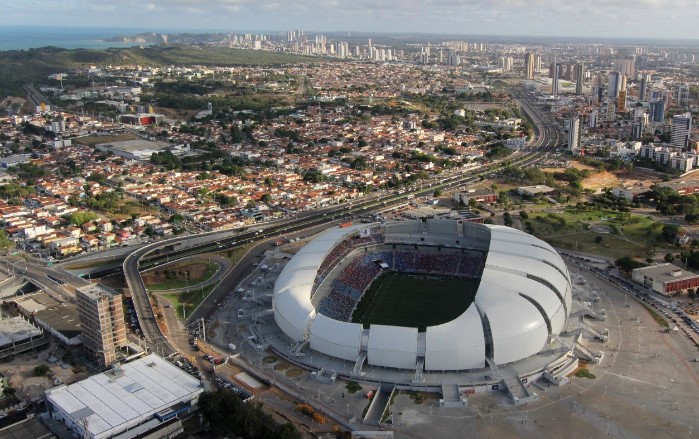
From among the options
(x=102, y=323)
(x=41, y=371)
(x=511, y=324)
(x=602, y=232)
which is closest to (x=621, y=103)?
(x=602, y=232)

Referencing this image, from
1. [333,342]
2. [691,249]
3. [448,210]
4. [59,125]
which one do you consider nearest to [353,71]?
[59,125]

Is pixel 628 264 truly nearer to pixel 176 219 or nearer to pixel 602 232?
pixel 602 232

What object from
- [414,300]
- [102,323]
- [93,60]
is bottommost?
[414,300]

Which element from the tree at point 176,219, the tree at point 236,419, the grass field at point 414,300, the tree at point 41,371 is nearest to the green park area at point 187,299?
the tree at point 41,371

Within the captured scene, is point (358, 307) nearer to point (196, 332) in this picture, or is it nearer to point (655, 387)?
point (196, 332)

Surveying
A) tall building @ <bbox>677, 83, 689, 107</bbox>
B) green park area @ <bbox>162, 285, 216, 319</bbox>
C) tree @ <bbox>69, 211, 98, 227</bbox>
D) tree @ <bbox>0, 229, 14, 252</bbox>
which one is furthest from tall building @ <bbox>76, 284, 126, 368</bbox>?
tall building @ <bbox>677, 83, 689, 107</bbox>

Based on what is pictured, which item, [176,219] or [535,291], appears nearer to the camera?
[535,291]
